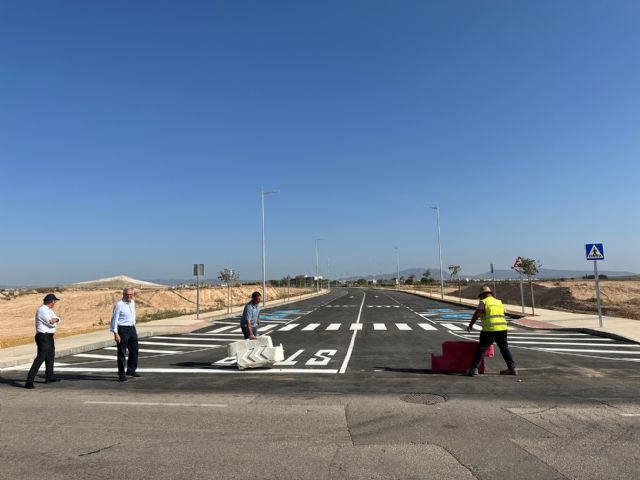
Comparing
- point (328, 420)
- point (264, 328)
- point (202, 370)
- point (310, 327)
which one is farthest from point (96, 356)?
point (310, 327)

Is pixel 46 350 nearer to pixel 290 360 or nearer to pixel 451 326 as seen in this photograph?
pixel 290 360

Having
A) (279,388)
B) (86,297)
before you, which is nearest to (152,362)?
(279,388)

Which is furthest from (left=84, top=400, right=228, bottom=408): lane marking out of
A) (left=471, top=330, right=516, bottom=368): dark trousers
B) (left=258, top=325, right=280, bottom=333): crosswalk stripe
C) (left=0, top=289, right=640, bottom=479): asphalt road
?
(left=258, top=325, right=280, bottom=333): crosswalk stripe

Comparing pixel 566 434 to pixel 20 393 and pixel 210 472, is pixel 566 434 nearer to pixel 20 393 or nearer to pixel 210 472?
pixel 210 472

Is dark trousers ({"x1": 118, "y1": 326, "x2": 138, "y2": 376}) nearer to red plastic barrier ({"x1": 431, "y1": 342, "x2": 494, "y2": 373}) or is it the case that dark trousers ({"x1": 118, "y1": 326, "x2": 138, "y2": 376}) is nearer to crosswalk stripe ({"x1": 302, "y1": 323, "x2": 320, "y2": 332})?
red plastic barrier ({"x1": 431, "y1": 342, "x2": 494, "y2": 373})

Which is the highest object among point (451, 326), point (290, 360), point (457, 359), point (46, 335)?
point (46, 335)

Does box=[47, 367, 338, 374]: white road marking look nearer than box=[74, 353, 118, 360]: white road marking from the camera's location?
Yes

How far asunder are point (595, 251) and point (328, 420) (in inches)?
614

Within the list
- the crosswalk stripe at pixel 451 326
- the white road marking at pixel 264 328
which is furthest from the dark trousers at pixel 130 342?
the crosswalk stripe at pixel 451 326

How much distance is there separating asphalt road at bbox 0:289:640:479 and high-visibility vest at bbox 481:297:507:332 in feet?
3.32

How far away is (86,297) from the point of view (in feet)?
202

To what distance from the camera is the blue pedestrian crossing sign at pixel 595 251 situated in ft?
59.7

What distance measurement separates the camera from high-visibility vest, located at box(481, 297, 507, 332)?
391 inches

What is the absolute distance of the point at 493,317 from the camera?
998 centimetres
